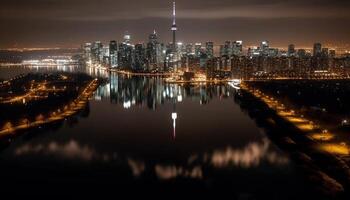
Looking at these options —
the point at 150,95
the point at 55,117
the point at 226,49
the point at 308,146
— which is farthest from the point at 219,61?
the point at 308,146

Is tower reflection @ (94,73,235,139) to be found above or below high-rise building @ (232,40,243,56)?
below

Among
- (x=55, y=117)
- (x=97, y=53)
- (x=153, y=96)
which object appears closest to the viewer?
(x=55, y=117)

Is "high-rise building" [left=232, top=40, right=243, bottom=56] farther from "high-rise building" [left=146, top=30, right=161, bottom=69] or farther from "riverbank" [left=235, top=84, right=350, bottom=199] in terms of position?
"riverbank" [left=235, top=84, right=350, bottom=199]

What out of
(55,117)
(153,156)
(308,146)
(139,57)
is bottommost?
(153,156)

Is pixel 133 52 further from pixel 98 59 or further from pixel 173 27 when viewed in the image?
pixel 98 59

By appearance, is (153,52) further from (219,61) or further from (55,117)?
(55,117)

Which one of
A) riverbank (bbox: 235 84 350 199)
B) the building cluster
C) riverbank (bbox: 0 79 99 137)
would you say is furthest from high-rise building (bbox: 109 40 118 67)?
riverbank (bbox: 235 84 350 199)

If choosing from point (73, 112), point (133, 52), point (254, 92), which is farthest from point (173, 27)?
point (73, 112)

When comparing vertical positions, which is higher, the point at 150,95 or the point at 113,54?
the point at 113,54
